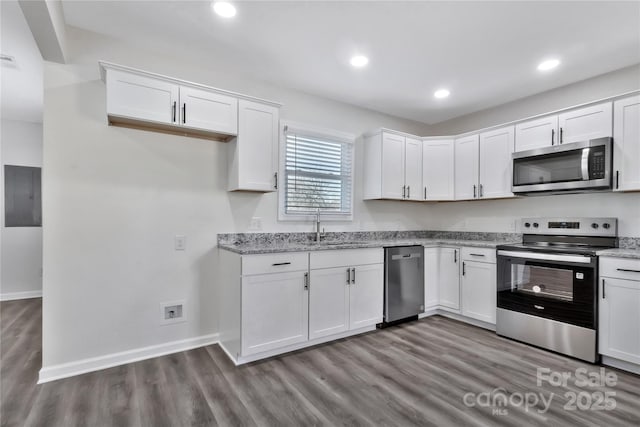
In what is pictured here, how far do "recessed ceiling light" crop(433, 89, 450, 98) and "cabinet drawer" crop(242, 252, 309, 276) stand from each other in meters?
2.40

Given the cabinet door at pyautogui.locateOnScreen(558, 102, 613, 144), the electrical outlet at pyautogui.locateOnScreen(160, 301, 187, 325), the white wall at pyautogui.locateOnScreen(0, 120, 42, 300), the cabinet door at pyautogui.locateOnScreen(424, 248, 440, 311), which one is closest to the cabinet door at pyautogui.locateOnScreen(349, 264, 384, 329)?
the cabinet door at pyautogui.locateOnScreen(424, 248, 440, 311)

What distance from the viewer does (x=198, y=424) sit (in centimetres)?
180

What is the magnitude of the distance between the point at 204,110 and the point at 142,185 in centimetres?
83

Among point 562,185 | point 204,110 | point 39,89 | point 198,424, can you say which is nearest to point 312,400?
point 198,424

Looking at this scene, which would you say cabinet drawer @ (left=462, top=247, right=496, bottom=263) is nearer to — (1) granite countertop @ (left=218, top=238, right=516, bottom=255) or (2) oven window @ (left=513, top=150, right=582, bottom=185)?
(1) granite countertop @ (left=218, top=238, right=516, bottom=255)

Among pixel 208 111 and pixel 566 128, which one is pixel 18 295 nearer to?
pixel 208 111

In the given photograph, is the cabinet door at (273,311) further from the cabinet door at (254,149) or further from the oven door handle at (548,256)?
the oven door handle at (548,256)

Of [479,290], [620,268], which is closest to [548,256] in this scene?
[620,268]

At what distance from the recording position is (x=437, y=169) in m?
4.15

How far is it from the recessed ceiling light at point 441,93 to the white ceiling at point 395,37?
15cm

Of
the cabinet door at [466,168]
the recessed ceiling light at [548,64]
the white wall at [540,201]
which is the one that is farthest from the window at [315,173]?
the recessed ceiling light at [548,64]

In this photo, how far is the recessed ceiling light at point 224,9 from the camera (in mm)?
2131

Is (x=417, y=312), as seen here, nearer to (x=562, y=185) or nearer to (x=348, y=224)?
(x=348, y=224)

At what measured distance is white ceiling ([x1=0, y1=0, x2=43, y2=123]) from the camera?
2348 mm
